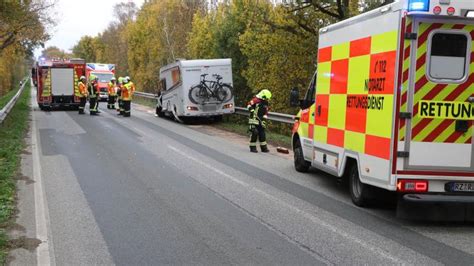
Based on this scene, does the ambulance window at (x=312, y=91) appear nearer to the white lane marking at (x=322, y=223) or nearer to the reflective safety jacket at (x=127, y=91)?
the white lane marking at (x=322, y=223)

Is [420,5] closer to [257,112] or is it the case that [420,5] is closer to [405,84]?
[405,84]

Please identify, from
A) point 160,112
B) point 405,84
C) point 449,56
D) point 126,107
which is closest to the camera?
point 405,84

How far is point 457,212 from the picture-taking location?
654cm

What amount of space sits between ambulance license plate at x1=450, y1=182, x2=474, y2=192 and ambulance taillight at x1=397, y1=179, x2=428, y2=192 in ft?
1.30

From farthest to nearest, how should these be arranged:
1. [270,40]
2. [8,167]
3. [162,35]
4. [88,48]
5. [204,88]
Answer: [88,48], [162,35], [270,40], [204,88], [8,167]

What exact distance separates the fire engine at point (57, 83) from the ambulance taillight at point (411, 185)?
24.6 meters

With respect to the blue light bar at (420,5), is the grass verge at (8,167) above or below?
below


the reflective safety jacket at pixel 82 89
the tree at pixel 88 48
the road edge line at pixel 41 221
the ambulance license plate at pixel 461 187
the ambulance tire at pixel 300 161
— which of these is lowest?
the road edge line at pixel 41 221

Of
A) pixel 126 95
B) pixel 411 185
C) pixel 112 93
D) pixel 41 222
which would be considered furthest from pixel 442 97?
pixel 112 93

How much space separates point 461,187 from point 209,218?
3.27m

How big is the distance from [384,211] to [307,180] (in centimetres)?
247

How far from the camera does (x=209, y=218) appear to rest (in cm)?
679

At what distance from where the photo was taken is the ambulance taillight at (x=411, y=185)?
6441 mm

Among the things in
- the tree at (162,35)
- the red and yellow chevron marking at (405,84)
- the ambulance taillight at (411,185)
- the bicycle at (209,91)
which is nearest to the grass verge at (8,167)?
the ambulance taillight at (411,185)
